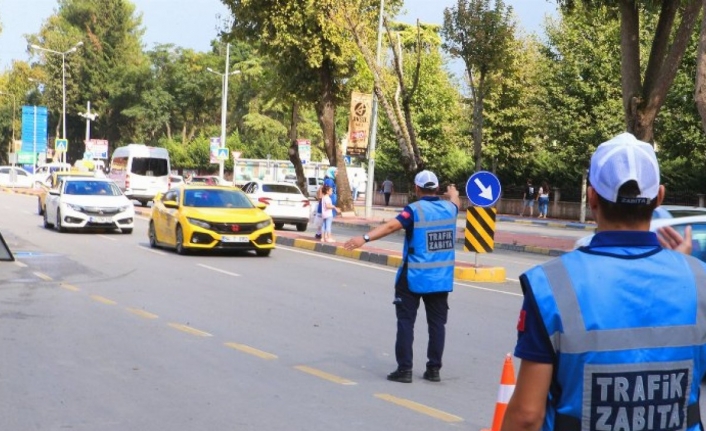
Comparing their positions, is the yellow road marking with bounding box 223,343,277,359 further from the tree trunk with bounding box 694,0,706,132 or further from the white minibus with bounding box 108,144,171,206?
the white minibus with bounding box 108,144,171,206

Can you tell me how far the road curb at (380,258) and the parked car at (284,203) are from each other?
5018 millimetres

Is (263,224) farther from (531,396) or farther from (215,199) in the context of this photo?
(531,396)

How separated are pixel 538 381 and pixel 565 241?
29.5 meters

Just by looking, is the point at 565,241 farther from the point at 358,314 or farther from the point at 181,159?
the point at 181,159

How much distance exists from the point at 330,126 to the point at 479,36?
12525 mm

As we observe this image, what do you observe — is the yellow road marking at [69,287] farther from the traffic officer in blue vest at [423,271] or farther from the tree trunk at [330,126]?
the tree trunk at [330,126]

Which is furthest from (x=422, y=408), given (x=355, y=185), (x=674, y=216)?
(x=355, y=185)

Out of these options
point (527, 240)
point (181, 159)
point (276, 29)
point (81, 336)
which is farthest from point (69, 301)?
point (181, 159)

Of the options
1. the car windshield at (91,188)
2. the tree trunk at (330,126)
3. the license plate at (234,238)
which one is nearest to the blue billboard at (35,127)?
the tree trunk at (330,126)

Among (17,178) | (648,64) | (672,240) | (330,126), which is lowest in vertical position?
(17,178)

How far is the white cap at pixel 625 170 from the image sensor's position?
107 inches

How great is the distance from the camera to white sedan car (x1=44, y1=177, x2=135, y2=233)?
2678 centimetres

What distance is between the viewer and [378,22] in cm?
4131

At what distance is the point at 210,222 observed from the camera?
21.2 metres
